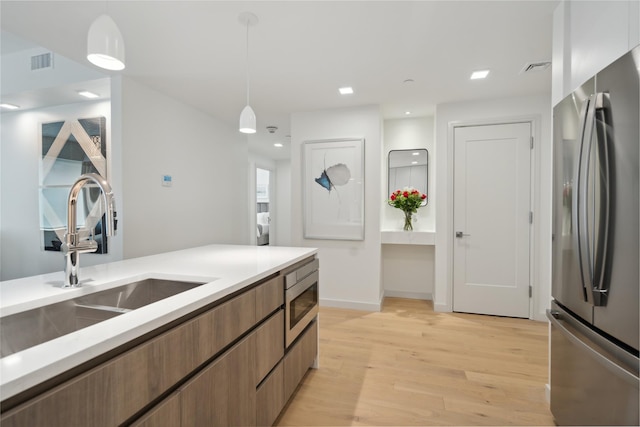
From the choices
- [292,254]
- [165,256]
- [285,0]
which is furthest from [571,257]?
[165,256]

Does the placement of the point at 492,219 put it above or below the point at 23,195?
below

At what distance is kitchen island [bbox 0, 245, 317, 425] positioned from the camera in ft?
2.07

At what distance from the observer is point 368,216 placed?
3736 mm

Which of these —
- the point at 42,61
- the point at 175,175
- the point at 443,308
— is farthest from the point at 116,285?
the point at 443,308

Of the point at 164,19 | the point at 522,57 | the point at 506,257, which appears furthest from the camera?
the point at 506,257

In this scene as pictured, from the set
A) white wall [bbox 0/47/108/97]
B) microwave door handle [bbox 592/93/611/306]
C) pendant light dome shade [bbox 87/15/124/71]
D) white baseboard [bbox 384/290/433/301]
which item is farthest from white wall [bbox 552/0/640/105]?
white wall [bbox 0/47/108/97]

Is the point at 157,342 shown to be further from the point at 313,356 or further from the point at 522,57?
the point at 522,57

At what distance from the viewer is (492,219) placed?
11.5ft

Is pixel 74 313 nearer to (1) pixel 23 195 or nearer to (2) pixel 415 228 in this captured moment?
(1) pixel 23 195

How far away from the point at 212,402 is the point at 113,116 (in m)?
2.80

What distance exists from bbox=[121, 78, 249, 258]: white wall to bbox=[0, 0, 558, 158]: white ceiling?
32 cm

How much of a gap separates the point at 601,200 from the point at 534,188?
248 centimetres

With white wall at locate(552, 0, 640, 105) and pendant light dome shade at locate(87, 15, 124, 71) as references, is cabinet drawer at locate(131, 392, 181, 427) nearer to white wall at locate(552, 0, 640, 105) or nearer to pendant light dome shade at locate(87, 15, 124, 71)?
pendant light dome shade at locate(87, 15, 124, 71)

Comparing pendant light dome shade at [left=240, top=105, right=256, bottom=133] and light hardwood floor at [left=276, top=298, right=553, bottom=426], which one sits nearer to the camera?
light hardwood floor at [left=276, top=298, right=553, bottom=426]
